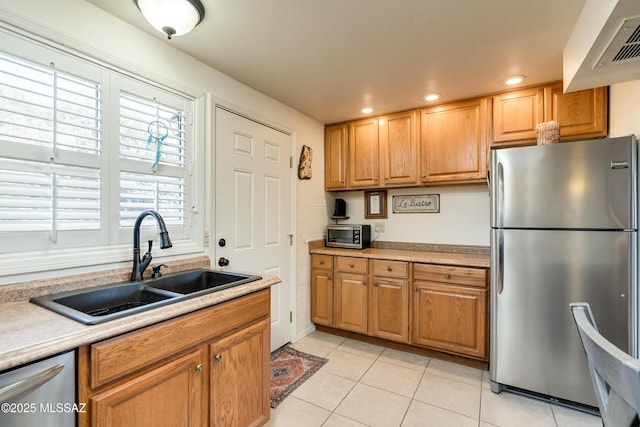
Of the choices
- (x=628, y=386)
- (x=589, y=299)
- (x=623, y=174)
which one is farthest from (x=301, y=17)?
(x=589, y=299)

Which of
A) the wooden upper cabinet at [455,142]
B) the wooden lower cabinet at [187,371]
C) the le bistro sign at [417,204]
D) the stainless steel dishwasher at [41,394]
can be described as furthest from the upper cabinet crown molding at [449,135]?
the stainless steel dishwasher at [41,394]

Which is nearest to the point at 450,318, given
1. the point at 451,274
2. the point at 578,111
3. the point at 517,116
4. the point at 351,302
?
the point at 451,274

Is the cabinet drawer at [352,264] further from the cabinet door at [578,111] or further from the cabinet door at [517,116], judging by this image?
the cabinet door at [578,111]

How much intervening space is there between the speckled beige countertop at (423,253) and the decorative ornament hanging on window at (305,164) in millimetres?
742

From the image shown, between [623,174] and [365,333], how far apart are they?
7.34 feet

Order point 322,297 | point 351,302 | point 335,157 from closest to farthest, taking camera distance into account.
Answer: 1. point 351,302
2. point 322,297
3. point 335,157

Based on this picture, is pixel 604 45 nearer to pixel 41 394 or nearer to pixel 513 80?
pixel 513 80

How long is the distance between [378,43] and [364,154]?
1410mm

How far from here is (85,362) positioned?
934 mm

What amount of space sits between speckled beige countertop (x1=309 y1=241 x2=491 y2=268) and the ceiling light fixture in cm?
221

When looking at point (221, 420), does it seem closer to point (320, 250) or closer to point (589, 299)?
point (320, 250)

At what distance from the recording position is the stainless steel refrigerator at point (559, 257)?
1730 millimetres

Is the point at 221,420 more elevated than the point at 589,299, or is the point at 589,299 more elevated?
the point at 589,299

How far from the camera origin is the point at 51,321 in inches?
40.2
